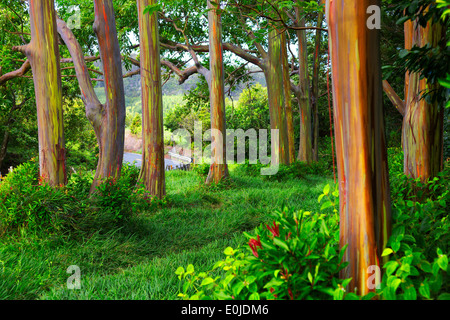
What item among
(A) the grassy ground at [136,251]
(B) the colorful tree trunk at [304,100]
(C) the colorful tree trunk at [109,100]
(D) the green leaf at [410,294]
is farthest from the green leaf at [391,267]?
(B) the colorful tree trunk at [304,100]

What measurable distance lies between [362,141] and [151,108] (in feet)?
22.3

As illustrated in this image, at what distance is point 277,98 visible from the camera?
42.8 ft

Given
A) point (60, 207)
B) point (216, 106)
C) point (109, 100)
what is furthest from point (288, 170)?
point (60, 207)

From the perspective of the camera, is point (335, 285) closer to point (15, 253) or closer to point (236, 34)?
point (15, 253)

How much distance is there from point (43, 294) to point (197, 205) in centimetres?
470

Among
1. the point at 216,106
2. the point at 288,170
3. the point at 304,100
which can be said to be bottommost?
the point at 288,170

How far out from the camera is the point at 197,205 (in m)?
8.14

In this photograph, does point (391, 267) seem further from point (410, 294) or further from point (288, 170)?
point (288, 170)

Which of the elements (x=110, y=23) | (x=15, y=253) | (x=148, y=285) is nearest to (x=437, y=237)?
(x=148, y=285)

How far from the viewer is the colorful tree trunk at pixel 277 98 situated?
13016 millimetres

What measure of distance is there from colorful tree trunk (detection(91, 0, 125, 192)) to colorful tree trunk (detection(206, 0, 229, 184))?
11.5 feet

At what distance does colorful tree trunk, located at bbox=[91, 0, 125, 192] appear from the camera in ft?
23.5

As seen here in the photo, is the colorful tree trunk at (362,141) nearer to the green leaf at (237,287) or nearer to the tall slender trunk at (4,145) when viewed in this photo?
the green leaf at (237,287)

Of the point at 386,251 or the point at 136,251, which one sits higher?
the point at 386,251
